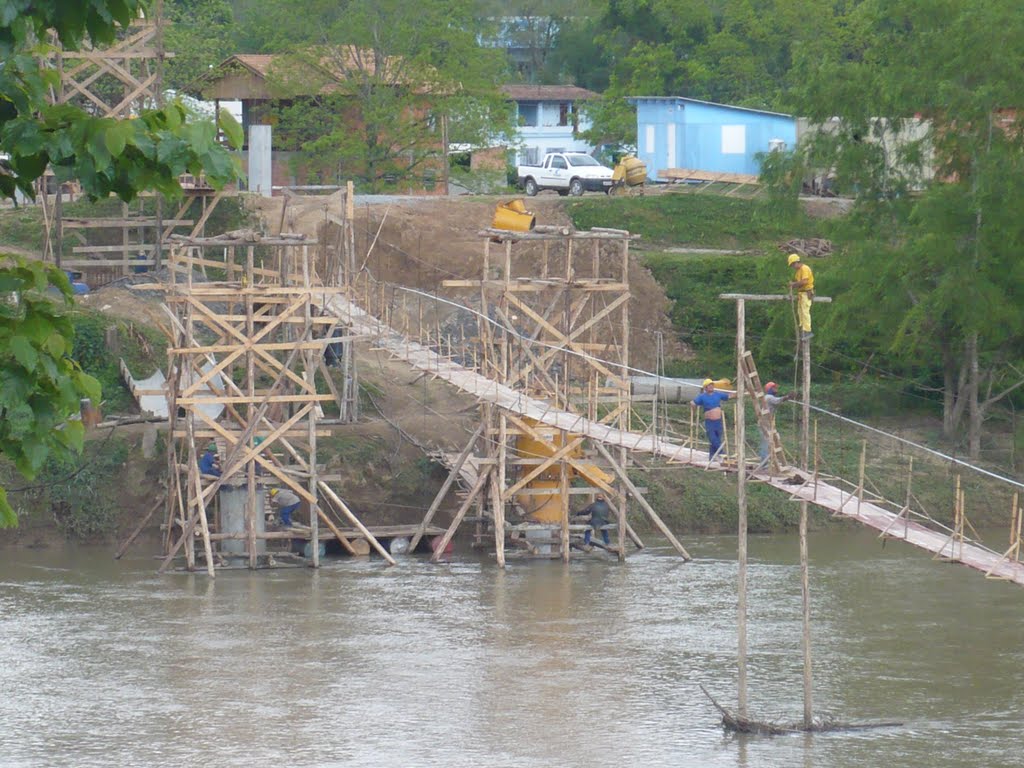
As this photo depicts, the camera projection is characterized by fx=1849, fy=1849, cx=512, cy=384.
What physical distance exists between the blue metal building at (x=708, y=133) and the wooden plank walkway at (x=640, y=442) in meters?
20.4

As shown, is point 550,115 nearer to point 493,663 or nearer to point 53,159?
point 493,663

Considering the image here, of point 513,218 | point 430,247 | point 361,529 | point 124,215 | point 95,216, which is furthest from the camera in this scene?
point 430,247

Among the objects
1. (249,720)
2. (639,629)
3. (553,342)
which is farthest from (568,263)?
(249,720)

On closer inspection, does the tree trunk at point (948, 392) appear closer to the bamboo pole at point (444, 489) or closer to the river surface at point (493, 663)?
the river surface at point (493, 663)

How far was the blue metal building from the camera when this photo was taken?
5206 cm

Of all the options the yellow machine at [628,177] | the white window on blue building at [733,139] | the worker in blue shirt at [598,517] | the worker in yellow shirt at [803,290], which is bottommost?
the worker in blue shirt at [598,517]

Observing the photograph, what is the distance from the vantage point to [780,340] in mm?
39469

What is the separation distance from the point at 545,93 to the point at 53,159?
201 ft

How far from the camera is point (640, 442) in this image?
25109mm

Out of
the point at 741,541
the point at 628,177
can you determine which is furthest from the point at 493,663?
the point at 628,177

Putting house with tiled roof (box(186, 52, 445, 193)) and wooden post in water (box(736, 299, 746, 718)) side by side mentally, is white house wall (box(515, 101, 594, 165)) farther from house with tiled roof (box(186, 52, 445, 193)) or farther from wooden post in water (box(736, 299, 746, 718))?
wooden post in water (box(736, 299, 746, 718))

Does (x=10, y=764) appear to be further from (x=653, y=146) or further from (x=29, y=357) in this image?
(x=653, y=146)

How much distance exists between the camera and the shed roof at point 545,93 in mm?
67812

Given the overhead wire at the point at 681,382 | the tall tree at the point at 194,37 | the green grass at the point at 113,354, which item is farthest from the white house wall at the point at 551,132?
the green grass at the point at 113,354
